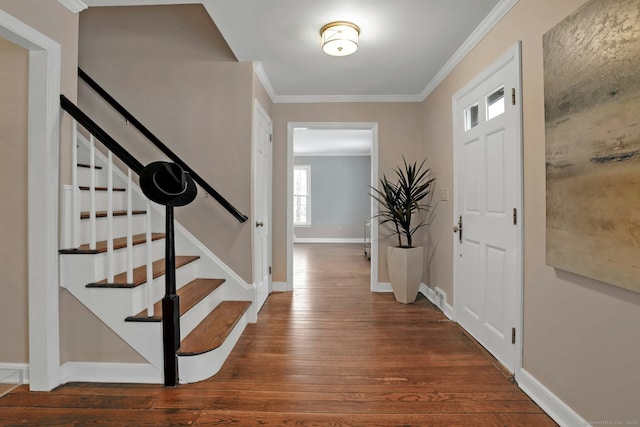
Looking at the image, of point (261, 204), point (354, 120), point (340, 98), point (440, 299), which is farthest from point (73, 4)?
point (440, 299)

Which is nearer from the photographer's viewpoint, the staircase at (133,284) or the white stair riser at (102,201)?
the staircase at (133,284)

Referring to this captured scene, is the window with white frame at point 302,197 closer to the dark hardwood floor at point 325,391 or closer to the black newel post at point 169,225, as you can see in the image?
the dark hardwood floor at point 325,391

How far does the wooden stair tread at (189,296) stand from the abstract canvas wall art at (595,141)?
2.16 m

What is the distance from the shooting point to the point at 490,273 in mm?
2326

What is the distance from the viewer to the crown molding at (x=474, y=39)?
2045 mm

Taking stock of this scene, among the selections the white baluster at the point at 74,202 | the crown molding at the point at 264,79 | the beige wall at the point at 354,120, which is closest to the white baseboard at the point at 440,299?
the beige wall at the point at 354,120

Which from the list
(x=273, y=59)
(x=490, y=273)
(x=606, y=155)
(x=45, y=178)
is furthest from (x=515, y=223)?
(x=45, y=178)

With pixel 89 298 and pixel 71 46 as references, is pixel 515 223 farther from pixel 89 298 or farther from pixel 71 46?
pixel 71 46

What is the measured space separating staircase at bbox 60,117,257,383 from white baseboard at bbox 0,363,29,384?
0.48 metres

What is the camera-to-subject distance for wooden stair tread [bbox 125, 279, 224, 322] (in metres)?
1.91

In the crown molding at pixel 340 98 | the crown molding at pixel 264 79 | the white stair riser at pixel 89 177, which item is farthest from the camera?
the crown molding at pixel 340 98

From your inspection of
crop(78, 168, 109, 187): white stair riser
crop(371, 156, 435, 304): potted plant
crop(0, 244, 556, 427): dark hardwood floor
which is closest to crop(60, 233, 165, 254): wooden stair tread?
crop(78, 168, 109, 187): white stair riser

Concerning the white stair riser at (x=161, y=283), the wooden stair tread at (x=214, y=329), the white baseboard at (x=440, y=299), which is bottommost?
the white baseboard at (x=440, y=299)

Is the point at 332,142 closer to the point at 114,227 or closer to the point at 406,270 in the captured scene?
the point at 406,270
